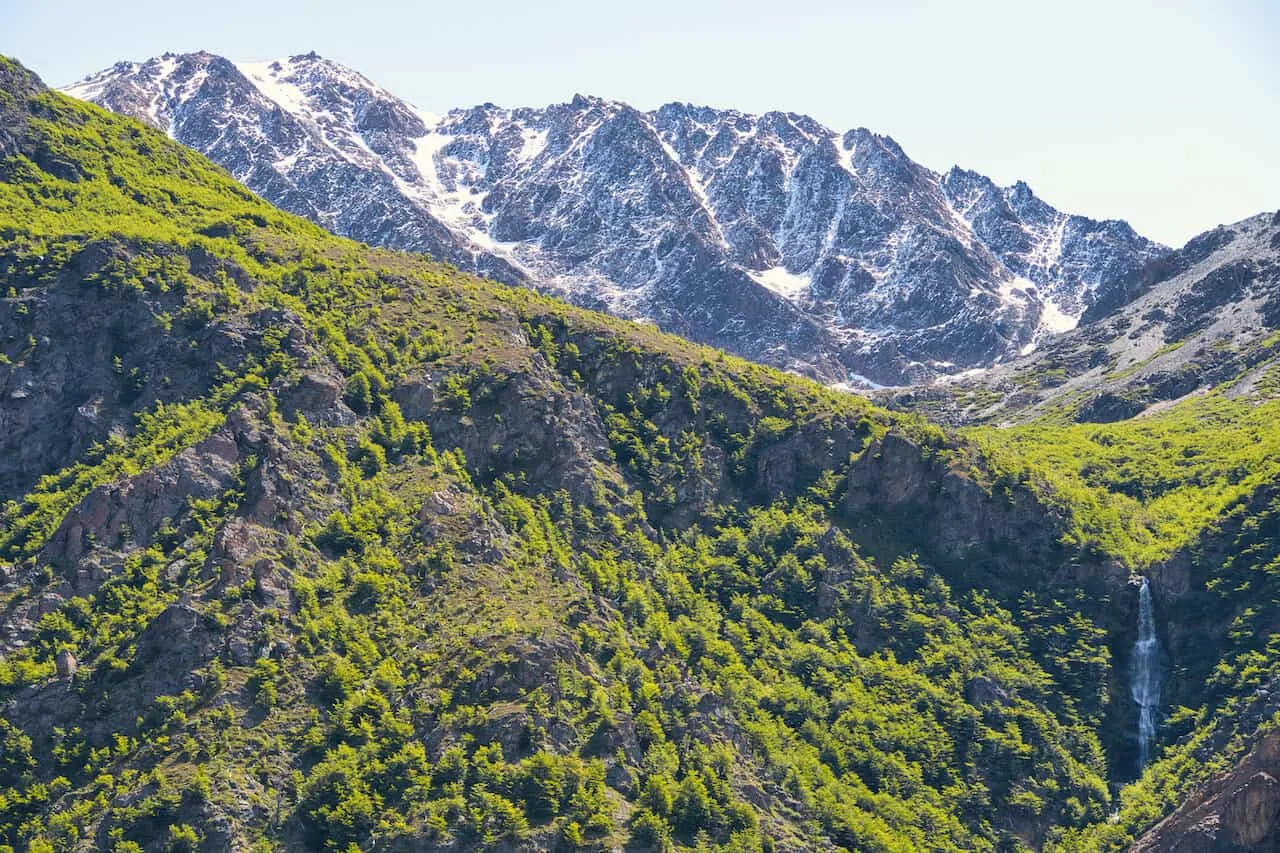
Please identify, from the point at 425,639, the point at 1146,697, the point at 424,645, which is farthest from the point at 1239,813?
the point at 425,639

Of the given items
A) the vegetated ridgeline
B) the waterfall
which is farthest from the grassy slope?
the waterfall

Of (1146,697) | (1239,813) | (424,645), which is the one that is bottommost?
(424,645)

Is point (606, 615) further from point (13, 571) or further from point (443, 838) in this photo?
point (13, 571)

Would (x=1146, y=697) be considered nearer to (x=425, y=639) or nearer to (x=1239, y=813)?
(x=1239, y=813)

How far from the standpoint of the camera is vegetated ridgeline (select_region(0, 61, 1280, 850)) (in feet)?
423

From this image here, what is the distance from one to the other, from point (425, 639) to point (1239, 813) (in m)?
97.3

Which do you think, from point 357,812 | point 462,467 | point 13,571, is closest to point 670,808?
point 357,812

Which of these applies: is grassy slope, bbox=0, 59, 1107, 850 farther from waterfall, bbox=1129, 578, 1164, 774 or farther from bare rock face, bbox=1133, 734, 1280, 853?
bare rock face, bbox=1133, 734, 1280, 853

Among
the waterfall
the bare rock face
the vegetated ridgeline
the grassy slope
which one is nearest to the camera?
the grassy slope

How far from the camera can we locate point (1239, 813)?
14562cm

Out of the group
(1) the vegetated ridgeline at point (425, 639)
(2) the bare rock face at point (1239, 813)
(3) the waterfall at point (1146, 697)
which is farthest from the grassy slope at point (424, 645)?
(2) the bare rock face at point (1239, 813)

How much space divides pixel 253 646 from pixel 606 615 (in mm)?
45464

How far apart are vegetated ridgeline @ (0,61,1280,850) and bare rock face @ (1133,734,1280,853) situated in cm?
1524

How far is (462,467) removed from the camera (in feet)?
588
